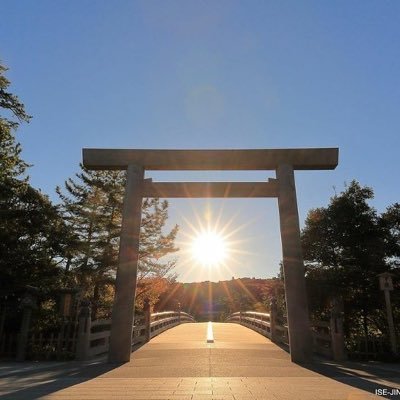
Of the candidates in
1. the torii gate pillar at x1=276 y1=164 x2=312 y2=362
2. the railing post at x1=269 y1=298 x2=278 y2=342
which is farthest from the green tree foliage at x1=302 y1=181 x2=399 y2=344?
the torii gate pillar at x1=276 y1=164 x2=312 y2=362

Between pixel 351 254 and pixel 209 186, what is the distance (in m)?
6.06

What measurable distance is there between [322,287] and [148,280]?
11831mm

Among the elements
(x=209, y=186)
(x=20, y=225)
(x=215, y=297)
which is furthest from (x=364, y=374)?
(x=215, y=297)

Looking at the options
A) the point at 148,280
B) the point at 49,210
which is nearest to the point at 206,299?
the point at 148,280

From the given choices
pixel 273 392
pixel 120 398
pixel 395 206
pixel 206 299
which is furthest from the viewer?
pixel 206 299

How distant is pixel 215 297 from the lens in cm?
6625

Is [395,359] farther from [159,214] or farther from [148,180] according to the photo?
[159,214]

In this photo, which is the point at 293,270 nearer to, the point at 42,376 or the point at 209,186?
the point at 209,186

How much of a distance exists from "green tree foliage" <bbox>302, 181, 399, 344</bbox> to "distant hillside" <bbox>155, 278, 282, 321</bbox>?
1693 cm

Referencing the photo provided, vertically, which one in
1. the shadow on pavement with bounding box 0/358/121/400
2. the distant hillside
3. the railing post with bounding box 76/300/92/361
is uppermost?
the distant hillside

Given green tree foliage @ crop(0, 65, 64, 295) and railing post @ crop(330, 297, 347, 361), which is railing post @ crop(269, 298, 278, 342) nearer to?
railing post @ crop(330, 297, 347, 361)

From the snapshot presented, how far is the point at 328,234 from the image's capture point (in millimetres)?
13391

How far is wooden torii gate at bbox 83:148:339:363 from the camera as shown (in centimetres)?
934

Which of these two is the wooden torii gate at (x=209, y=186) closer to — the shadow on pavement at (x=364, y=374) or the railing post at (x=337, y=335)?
the railing post at (x=337, y=335)
